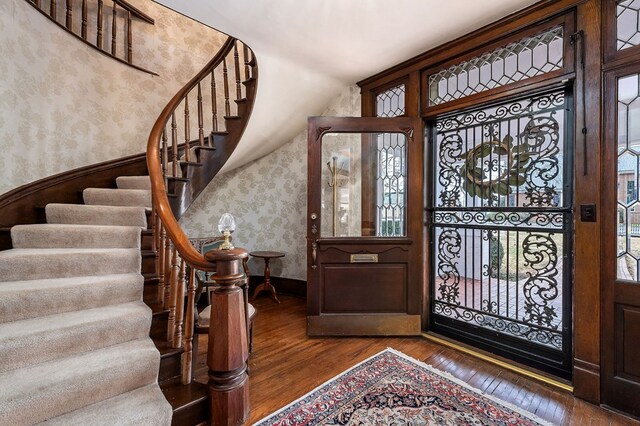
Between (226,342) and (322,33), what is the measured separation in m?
2.27

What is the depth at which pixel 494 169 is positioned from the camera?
230cm

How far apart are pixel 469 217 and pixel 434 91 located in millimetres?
1196

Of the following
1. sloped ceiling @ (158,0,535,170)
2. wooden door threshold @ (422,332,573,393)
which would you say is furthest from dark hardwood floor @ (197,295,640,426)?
sloped ceiling @ (158,0,535,170)

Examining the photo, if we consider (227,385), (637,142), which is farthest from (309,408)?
(637,142)

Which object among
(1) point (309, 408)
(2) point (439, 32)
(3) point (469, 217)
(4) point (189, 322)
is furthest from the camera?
(3) point (469, 217)

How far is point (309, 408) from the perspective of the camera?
165cm

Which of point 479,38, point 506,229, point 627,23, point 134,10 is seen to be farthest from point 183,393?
point 134,10

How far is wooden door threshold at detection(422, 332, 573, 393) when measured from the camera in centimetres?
190

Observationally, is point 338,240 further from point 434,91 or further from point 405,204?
point 434,91

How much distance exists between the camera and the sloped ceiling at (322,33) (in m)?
1.95

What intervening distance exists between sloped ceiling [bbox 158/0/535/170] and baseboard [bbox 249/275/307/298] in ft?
5.87

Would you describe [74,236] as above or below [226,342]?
above

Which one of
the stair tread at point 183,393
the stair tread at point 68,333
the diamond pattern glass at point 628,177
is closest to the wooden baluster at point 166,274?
the stair tread at point 68,333

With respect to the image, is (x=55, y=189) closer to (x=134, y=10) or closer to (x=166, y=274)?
(x=166, y=274)
